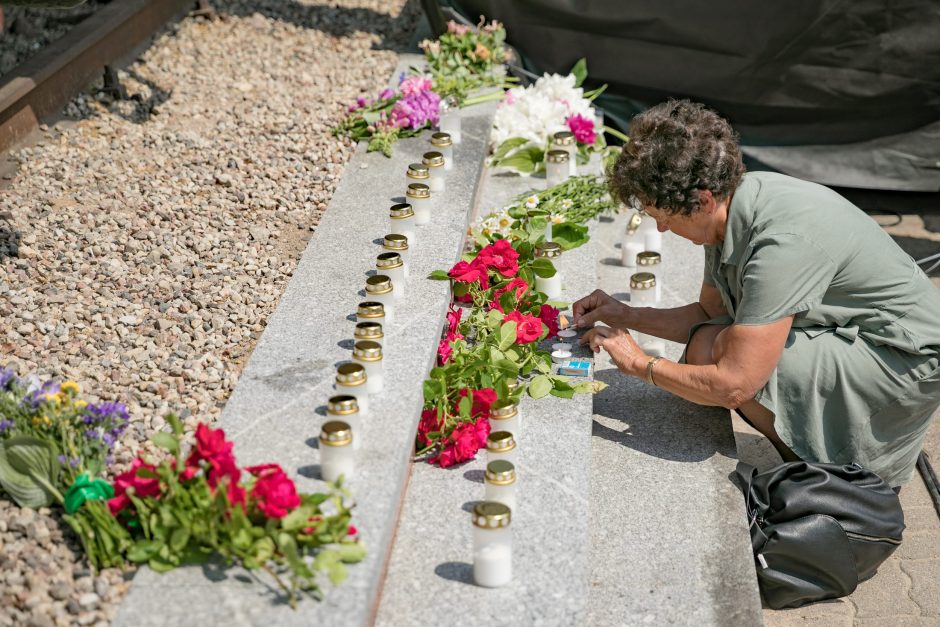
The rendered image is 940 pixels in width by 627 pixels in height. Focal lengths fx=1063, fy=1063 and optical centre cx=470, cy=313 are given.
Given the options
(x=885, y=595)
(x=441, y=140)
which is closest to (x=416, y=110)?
(x=441, y=140)

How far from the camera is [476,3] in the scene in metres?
6.52

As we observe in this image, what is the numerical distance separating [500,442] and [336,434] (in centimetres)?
50

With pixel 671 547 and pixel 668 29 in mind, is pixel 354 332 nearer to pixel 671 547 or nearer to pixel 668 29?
pixel 671 547

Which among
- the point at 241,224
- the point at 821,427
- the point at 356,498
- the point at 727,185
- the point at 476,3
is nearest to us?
the point at 356,498

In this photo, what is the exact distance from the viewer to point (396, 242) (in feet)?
12.7

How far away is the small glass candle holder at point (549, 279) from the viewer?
4.19 meters

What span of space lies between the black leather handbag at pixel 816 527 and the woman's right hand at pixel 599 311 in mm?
764

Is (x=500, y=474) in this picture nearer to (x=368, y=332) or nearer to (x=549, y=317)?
(x=368, y=332)

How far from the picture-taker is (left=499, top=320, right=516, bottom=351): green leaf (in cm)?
357

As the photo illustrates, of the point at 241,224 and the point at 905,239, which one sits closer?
the point at 241,224

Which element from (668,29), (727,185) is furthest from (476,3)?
(727,185)

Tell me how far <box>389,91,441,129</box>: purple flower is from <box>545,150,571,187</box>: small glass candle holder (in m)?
0.64

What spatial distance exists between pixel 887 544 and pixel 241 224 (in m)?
2.88

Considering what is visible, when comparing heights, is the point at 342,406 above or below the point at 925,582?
above
